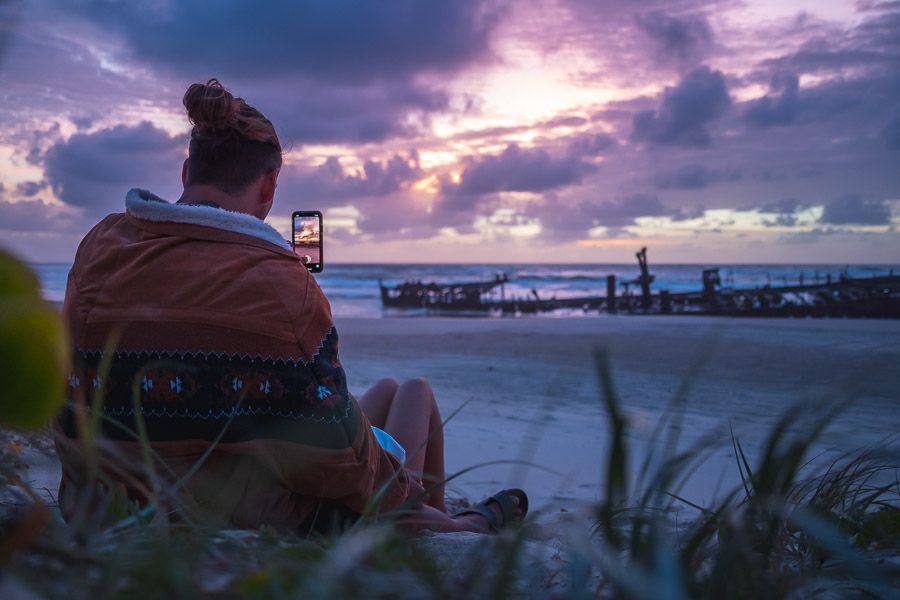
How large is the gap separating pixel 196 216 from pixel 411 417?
122 centimetres

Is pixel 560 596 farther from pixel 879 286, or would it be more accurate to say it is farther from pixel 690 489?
pixel 879 286

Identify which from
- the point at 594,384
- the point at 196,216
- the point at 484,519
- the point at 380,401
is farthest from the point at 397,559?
the point at 594,384

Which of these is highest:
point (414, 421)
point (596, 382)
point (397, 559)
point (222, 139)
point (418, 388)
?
point (222, 139)

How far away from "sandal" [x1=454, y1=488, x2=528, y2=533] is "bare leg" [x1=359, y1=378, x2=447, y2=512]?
15 cm

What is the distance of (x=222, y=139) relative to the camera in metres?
2.00

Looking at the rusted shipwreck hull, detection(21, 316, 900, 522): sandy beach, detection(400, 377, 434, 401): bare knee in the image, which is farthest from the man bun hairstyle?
the rusted shipwreck hull

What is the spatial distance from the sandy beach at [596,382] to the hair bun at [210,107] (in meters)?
1.06

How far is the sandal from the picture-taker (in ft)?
8.15

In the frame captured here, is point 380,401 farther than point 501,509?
Yes

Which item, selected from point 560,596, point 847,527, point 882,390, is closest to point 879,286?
point 882,390

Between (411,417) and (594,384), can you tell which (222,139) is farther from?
(594,384)

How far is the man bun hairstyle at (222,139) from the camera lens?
196cm

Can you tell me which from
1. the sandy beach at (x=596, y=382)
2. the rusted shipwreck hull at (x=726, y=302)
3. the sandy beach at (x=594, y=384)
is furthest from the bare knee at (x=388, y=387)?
the rusted shipwreck hull at (x=726, y=302)

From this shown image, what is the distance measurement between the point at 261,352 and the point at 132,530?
0.88 metres
